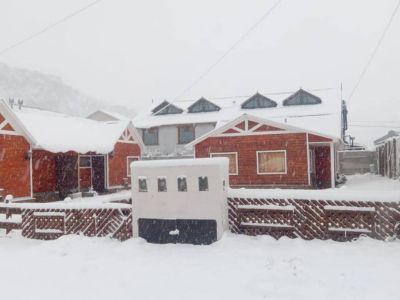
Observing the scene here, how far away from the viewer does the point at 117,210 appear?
9.52m

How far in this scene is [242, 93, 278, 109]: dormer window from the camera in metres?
33.3

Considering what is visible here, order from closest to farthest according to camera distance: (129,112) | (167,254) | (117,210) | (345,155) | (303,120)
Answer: (167,254) → (117,210) → (303,120) → (345,155) → (129,112)

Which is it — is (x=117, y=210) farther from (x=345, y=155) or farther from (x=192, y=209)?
(x=345, y=155)

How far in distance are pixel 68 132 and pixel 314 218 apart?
1718 centimetres

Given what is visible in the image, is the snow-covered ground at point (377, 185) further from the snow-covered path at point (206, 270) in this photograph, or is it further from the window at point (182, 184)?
the window at point (182, 184)

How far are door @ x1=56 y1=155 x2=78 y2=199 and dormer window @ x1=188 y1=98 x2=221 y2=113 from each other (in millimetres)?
17409

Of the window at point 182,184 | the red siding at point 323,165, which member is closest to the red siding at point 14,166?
the window at point 182,184

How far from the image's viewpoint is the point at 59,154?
21.2 m

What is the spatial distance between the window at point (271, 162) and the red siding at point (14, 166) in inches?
474

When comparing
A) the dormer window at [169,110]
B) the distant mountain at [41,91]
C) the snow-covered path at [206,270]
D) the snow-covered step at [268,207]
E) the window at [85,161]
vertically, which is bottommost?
the snow-covered path at [206,270]

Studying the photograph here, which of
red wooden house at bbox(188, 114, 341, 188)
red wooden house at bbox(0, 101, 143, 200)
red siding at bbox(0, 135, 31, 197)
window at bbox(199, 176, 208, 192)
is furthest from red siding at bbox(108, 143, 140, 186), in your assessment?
window at bbox(199, 176, 208, 192)

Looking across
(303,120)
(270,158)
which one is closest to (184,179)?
(270,158)

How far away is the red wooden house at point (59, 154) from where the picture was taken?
17984mm

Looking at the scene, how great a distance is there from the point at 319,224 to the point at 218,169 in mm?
2579
